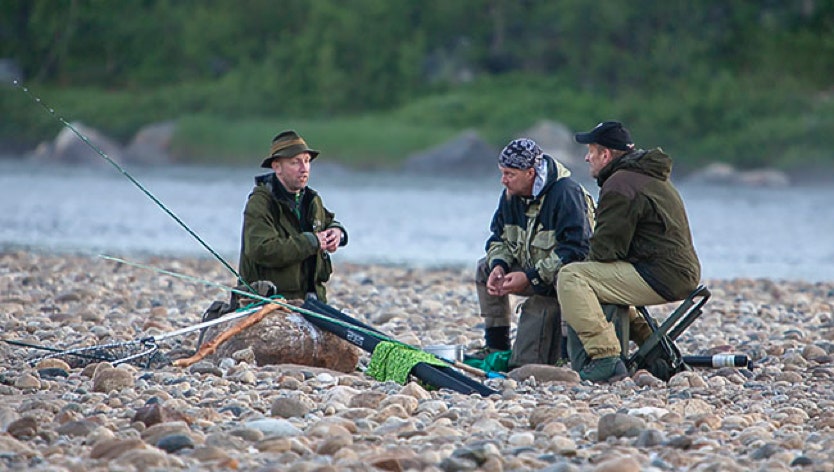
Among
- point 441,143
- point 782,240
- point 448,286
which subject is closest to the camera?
point 448,286

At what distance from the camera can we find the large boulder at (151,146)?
42.2 m

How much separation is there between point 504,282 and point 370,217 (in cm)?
1830

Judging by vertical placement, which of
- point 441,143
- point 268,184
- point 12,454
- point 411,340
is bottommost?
point 12,454

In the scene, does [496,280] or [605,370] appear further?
[496,280]

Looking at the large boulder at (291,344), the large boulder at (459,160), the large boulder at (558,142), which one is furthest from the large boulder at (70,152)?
the large boulder at (291,344)

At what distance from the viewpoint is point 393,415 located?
17.9ft

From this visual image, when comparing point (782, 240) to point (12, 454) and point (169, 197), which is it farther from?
point (12, 454)

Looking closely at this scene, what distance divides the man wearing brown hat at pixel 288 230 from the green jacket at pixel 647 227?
145cm

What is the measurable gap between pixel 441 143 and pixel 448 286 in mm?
26841

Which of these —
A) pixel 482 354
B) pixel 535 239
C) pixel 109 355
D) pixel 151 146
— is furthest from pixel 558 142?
pixel 109 355

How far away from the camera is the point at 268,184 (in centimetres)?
718

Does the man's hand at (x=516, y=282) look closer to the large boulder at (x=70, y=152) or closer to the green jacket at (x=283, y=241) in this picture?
the green jacket at (x=283, y=241)

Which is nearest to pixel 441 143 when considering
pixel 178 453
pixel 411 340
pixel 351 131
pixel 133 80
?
pixel 351 131

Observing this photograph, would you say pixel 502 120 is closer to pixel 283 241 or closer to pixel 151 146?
pixel 151 146
